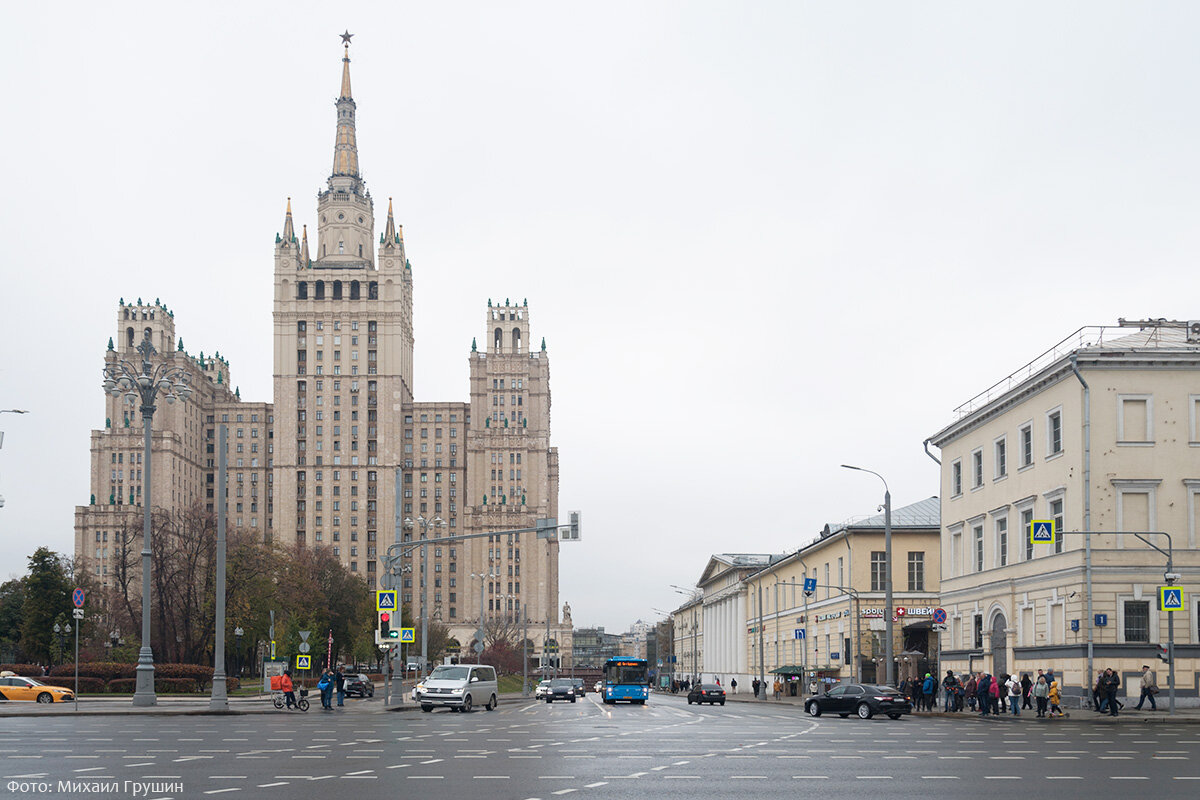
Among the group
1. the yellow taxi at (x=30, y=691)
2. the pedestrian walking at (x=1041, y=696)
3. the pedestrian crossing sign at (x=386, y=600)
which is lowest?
the yellow taxi at (x=30, y=691)

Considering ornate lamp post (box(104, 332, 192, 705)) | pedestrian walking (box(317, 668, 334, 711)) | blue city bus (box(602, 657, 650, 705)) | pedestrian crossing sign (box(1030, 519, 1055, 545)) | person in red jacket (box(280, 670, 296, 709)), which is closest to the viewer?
pedestrian crossing sign (box(1030, 519, 1055, 545))

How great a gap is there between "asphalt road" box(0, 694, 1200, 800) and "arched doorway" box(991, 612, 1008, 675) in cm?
1652

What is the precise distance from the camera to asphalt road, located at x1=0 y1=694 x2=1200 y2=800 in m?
16.1

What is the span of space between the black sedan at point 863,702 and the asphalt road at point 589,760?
826 centimetres

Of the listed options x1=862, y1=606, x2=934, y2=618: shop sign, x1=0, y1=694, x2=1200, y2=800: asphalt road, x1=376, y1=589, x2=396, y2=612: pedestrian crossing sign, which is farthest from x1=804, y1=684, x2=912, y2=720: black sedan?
x1=862, y1=606, x2=934, y2=618: shop sign

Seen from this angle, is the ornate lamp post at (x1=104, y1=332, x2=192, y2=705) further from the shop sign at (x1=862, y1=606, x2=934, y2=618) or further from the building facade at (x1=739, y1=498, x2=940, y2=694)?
the shop sign at (x1=862, y1=606, x2=934, y2=618)

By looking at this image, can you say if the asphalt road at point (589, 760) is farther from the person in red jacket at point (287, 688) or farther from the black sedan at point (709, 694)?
the black sedan at point (709, 694)

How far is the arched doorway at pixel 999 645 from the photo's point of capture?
164 feet

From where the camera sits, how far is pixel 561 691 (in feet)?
232

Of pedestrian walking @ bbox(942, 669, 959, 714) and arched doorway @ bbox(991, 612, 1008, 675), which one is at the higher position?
arched doorway @ bbox(991, 612, 1008, 675)

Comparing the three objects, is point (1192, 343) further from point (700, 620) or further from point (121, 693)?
point (700, 620)

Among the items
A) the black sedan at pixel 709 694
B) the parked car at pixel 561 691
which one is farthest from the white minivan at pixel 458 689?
the black sedan at pixel 709 694

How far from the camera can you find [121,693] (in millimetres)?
59219

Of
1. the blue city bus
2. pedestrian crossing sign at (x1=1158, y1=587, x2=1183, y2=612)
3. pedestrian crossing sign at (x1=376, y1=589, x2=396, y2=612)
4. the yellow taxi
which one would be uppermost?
pedestrian crossing sign at (x1=1158, y1=587, x2=1183, y2=612)
